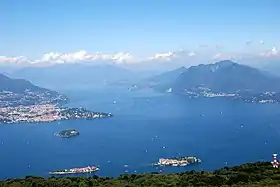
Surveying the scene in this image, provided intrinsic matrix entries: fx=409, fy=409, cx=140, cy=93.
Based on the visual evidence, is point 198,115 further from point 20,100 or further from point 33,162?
point 20,100

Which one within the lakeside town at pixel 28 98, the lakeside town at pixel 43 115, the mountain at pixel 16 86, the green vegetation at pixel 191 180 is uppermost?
the mountain at pixel 16 86

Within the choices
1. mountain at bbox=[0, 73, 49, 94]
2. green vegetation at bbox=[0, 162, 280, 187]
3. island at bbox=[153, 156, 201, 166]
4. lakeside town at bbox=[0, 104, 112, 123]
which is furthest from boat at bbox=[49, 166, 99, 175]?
mountain at bbox=[0, 73, 49, 94]

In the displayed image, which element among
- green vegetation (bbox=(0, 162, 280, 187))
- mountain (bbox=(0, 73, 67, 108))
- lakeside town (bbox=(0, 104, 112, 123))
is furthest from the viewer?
mountain (bbox=(0, 73, 67, 108))

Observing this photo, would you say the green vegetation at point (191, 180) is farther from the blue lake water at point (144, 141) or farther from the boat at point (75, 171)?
the blue lake water at point (144, 141)

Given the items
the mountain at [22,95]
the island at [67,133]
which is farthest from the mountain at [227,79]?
the island at [67,133]

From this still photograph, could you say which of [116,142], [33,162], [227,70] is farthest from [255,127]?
[227,70]

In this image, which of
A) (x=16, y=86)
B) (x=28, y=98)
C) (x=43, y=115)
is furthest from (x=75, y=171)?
(x=16, y=86)

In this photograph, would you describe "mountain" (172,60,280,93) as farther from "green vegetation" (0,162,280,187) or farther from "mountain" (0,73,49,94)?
"green vegetation" (0,162,280,187)
